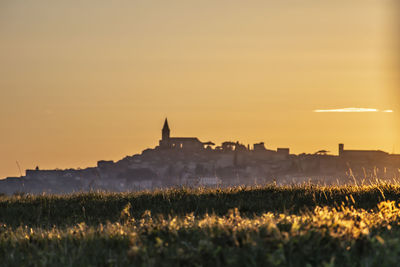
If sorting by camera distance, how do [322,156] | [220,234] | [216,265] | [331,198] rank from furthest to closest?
[322,156] → [331,198] → [220,234] → [216,265]

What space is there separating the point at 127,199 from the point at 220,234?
9443 millimetres

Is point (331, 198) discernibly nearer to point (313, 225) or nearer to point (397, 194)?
point (397, 194)

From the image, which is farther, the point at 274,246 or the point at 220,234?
the point at 220,234

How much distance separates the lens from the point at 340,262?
767 centimetres

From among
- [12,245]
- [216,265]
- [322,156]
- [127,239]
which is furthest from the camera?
[322,156]

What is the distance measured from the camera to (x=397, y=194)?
17078mm

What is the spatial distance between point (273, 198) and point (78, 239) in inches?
336

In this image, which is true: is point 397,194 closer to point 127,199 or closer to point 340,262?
point 127,199

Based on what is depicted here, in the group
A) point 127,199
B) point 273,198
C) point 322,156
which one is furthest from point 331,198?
point 322,156

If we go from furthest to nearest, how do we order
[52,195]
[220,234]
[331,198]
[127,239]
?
1. [52,195]
2. [331,198]
3. [127,239]
4. [220,234]

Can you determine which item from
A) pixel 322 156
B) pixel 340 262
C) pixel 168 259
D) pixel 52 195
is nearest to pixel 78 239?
pixel 168 259

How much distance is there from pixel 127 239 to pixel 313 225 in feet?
8.35

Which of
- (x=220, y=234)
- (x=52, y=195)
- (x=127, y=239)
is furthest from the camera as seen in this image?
(x=52, y=195)

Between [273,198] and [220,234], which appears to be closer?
[220,234]
